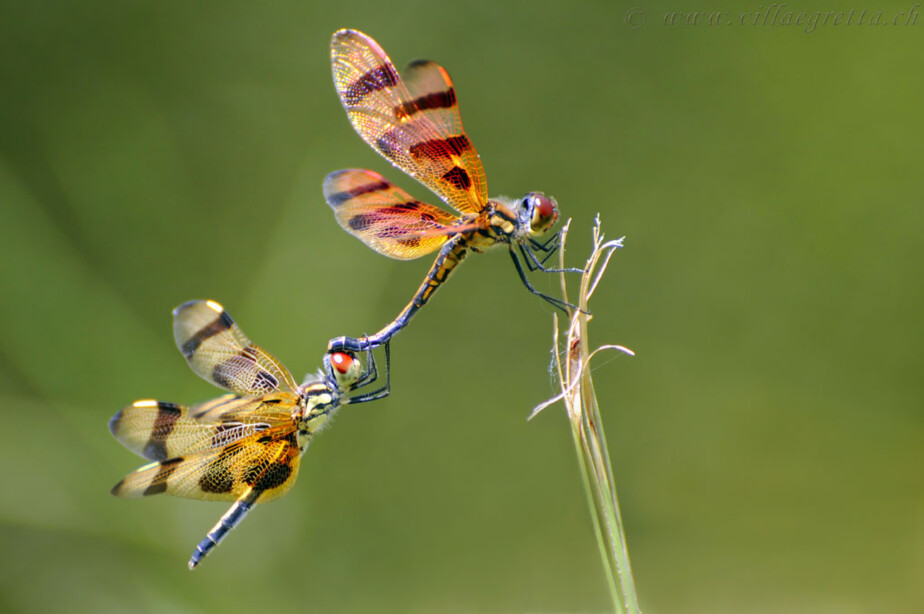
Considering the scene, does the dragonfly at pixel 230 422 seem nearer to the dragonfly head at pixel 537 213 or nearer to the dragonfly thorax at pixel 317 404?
the dragonfly thorax at pixel 317 404

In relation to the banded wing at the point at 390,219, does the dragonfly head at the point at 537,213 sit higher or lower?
higher

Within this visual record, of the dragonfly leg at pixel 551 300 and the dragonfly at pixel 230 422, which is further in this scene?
the dragonfly at pixel 230 422

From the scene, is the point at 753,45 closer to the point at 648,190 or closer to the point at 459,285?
the point at 648,190

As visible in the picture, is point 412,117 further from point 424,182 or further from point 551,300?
point 551,300

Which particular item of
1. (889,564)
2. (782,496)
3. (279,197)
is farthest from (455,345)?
(889,564)

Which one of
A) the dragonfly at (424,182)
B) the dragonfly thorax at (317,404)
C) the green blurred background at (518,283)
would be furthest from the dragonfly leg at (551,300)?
the green blurred background at (518,283)
